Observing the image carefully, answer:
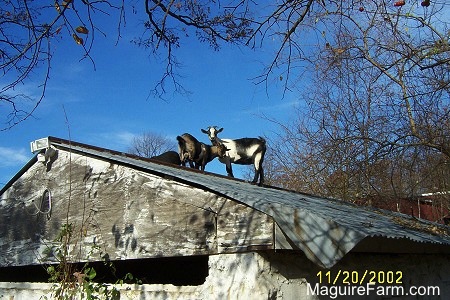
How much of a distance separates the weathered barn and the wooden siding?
0.04ft

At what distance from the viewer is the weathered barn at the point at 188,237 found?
4.29 meters

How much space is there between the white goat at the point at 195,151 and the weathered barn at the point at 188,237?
151cm

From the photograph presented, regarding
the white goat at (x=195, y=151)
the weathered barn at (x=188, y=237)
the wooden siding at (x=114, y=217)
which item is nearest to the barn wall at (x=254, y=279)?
the weathered barn at (x=188, y=237)

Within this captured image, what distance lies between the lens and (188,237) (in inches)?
186

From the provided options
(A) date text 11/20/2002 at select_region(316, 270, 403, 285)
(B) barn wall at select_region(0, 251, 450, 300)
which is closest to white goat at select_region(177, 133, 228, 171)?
(B) barn wall at select_region(0, 251, 450, 300)

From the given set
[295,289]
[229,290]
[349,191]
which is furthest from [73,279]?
[349,191]

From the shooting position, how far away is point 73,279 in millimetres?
5445

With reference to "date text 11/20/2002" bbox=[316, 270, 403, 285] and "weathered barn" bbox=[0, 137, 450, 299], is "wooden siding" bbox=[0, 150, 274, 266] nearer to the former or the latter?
"weathered barn" bbox=[0, 137, 450, 299]

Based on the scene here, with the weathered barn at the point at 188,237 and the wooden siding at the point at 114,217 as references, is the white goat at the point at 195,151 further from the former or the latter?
the wooden siding at the point at 114,217

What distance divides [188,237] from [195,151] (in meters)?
3.40

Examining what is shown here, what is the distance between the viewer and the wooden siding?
4.51m

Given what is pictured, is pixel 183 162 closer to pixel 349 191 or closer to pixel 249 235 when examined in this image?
pixel 249 235

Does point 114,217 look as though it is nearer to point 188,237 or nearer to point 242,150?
point 188,237

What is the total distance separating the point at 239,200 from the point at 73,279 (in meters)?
2.17
